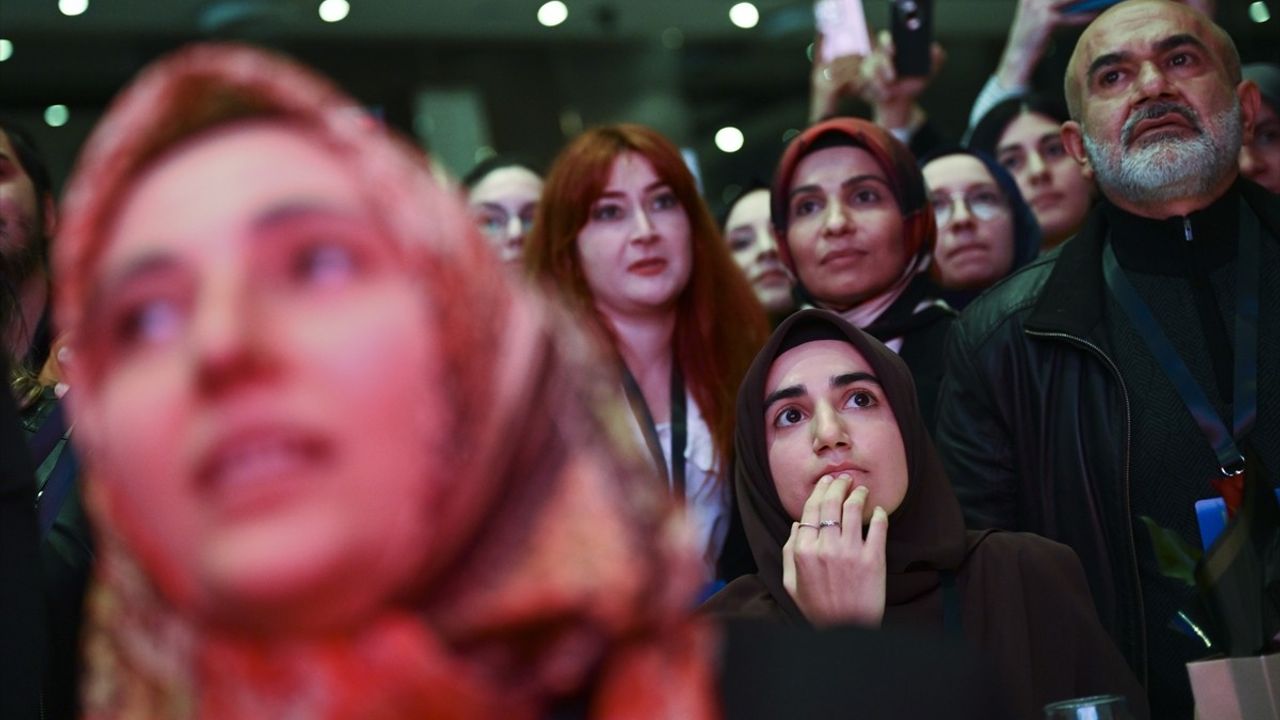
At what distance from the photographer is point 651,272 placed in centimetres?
363

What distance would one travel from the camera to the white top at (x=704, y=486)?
3344mm

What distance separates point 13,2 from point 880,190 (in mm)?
5595

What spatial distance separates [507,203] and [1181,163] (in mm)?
1984

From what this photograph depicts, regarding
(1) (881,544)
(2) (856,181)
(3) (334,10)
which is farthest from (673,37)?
(1) (881,544)

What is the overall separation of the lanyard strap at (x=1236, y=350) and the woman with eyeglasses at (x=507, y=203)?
1808mm

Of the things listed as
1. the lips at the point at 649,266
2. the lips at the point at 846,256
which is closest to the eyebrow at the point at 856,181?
the lips at the point at 846,256

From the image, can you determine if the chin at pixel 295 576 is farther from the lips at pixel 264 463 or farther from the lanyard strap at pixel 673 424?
the lanyard strap at pixel 673 424

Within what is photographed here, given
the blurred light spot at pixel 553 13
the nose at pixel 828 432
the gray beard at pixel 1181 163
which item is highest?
the blurred light spot at pixel 553 13

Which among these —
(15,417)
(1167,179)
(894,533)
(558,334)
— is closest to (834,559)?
(894,533)

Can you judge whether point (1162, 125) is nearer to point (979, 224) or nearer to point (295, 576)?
point (979, 224)

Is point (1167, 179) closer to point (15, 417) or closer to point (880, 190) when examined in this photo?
point (880, 190)

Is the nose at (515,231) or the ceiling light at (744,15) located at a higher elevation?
the ceiling light at (744,15)

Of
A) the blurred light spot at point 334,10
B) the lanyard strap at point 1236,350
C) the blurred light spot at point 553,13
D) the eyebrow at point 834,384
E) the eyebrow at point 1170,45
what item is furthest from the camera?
the blurred light spot at point 553,13

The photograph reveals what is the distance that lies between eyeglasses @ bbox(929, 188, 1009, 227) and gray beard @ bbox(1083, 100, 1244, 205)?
2.73 feet
